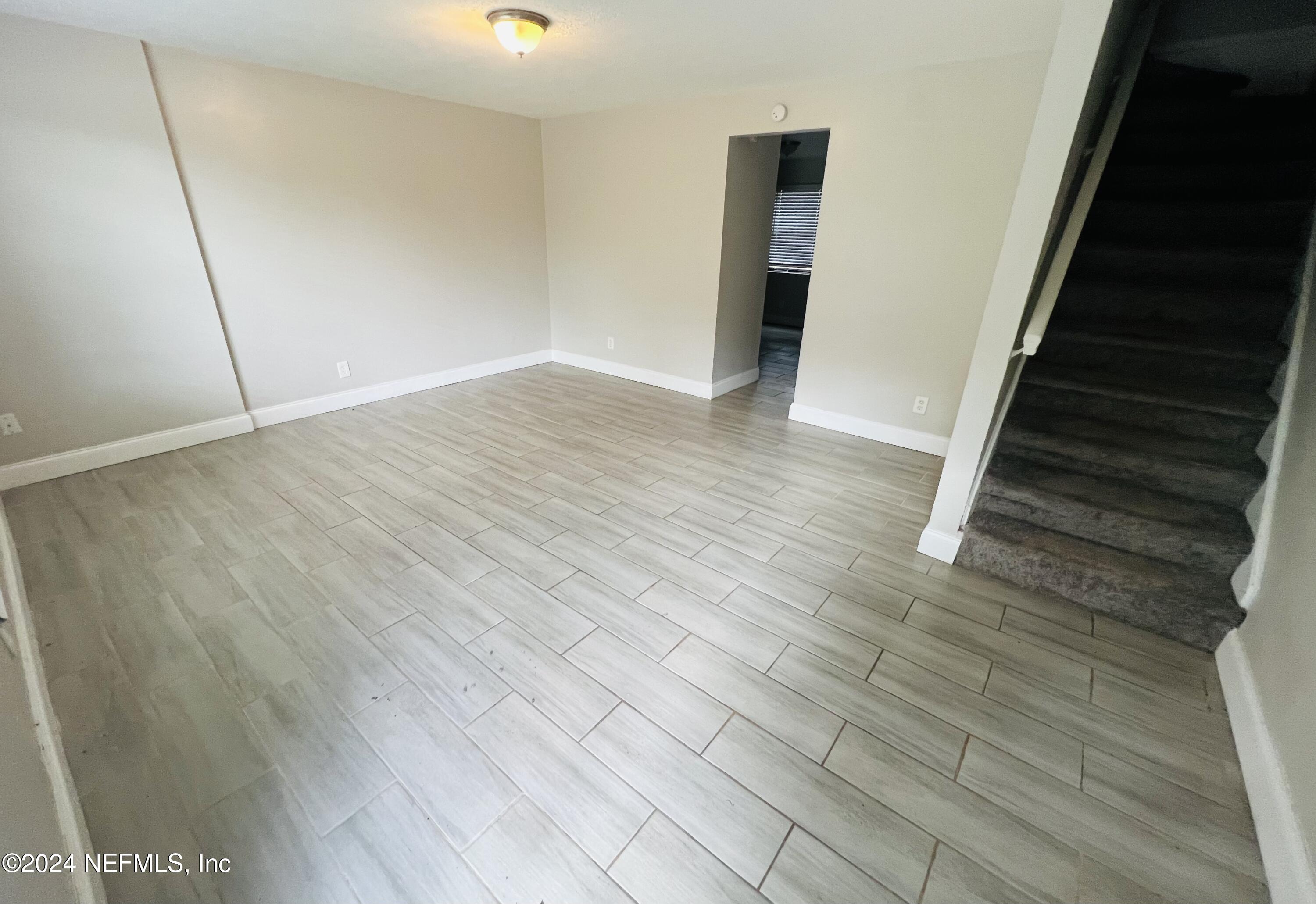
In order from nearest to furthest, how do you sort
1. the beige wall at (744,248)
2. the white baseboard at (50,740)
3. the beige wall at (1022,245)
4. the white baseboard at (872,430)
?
the white baseboard at (50,740), the beige wall at (1022,245), the white baseboard at (872,430), the beige wall at (744,248)

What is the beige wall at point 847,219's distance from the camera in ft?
9.51

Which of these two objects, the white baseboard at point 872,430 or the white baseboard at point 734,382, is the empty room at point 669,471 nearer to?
the white baseboard at point 872,430

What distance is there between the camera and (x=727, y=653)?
1807 millimetres

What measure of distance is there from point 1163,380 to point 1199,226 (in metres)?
1.07

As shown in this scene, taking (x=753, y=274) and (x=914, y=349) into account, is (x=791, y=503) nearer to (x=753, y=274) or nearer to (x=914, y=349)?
(x=914, y=349)

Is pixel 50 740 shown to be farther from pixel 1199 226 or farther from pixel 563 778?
pixel 1199 226

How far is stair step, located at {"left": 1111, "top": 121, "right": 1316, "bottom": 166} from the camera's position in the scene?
109 inches

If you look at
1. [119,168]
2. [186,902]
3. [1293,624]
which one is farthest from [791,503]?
[119,168]

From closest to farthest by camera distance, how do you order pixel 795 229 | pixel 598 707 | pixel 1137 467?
1. pixel 598 707
2. pixel 1137 467
3. pixel 795 229

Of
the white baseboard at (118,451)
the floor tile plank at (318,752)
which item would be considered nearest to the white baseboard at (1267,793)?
the floor tile plank at (318,752)

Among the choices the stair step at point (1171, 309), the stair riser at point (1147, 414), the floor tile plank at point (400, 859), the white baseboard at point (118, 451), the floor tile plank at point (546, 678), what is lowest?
the floor tile plank at point (400, 859)

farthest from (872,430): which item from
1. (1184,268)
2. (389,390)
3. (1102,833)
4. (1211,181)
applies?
(389,390)

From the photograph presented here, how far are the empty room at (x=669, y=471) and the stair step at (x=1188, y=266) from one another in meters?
0.02

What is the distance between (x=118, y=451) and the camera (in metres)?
3.03
